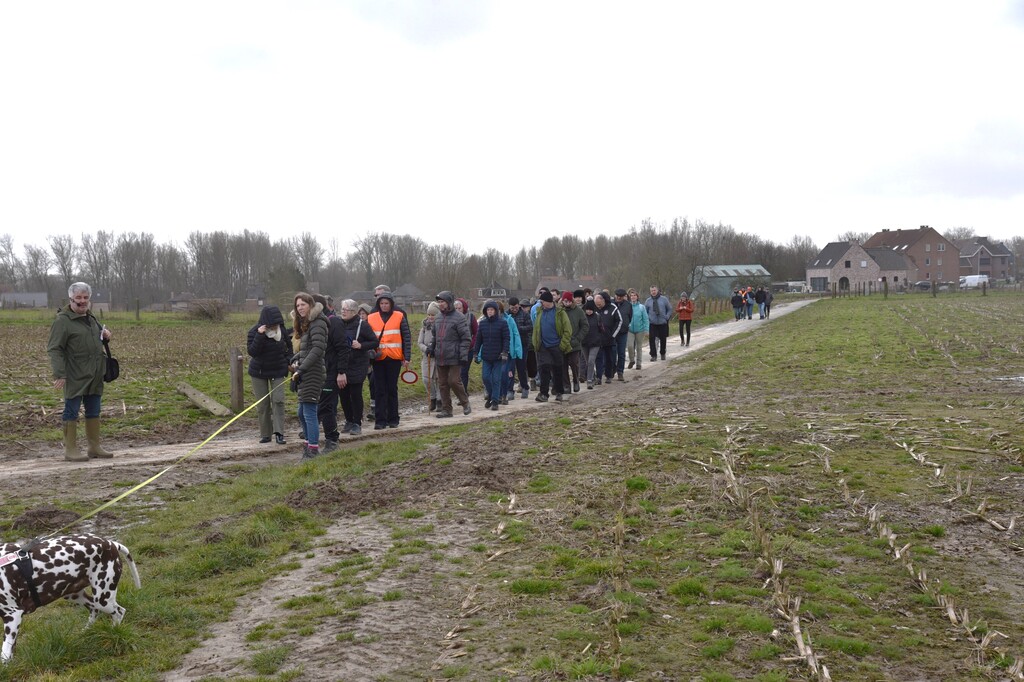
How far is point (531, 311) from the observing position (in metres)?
19.5

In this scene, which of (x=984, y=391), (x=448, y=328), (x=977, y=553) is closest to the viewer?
(x=977, y=553)

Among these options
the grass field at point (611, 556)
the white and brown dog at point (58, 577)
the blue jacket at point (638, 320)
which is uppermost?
the blue jacket at point (638, 320)

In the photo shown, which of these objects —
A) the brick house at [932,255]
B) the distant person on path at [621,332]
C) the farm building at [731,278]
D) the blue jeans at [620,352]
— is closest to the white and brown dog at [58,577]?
the distant person on path at [621,332]

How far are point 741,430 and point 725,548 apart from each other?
5435mm

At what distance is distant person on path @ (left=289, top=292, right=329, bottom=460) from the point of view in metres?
11.5

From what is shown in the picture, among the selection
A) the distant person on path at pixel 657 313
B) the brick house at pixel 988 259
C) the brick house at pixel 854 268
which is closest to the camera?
the distant person on path at pixel 657 313

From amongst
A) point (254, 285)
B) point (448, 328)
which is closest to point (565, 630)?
point (448, 328)

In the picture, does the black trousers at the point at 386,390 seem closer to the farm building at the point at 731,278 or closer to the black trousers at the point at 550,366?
the black trousers at the point at 550,366

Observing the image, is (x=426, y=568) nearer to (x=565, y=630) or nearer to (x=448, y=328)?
(x=565, y=630)

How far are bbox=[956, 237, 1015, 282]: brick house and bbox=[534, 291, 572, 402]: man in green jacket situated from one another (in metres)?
162

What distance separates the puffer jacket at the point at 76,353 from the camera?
36.2 feet

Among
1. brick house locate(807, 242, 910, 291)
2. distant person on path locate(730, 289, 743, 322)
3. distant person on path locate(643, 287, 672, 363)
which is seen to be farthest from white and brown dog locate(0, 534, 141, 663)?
brick house locate(807, 242, 910, 291)

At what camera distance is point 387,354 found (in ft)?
45.9

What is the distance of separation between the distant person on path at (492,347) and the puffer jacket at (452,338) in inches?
38.3
